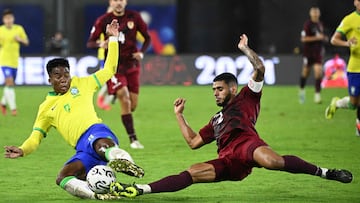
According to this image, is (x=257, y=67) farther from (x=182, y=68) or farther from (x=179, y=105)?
(x=182, y=68)

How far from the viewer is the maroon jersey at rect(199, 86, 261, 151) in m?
10.3

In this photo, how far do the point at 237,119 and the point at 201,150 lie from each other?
203 inches

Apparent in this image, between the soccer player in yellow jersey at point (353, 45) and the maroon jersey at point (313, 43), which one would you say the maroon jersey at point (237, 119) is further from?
the maroon jersey at point (313, 43)

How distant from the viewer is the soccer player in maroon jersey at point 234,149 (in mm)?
9969

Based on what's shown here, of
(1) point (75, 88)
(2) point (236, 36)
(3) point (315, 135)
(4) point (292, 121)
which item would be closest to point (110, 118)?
(4) point (292, 121)

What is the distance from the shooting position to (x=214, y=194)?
35.9 feet

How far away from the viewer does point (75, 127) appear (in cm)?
1066

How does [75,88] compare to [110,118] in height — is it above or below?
above

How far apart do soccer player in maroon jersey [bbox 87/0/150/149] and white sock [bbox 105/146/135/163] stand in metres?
5.39

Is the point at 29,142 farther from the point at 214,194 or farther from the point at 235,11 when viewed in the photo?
the point at 235,11

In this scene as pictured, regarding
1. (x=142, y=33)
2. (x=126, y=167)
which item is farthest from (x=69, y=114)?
(x=142, y=33)

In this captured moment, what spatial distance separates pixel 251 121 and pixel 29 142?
2.31 m

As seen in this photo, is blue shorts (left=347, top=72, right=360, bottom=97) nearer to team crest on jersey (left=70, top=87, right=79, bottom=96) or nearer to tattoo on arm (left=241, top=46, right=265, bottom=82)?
tattoo on arm (left=241, top=46, right=265, bottom=82)

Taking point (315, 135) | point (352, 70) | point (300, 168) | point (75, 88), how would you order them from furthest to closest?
point (315, 135) < point (352, 70) < point (75, 88) < point (300, 168)
